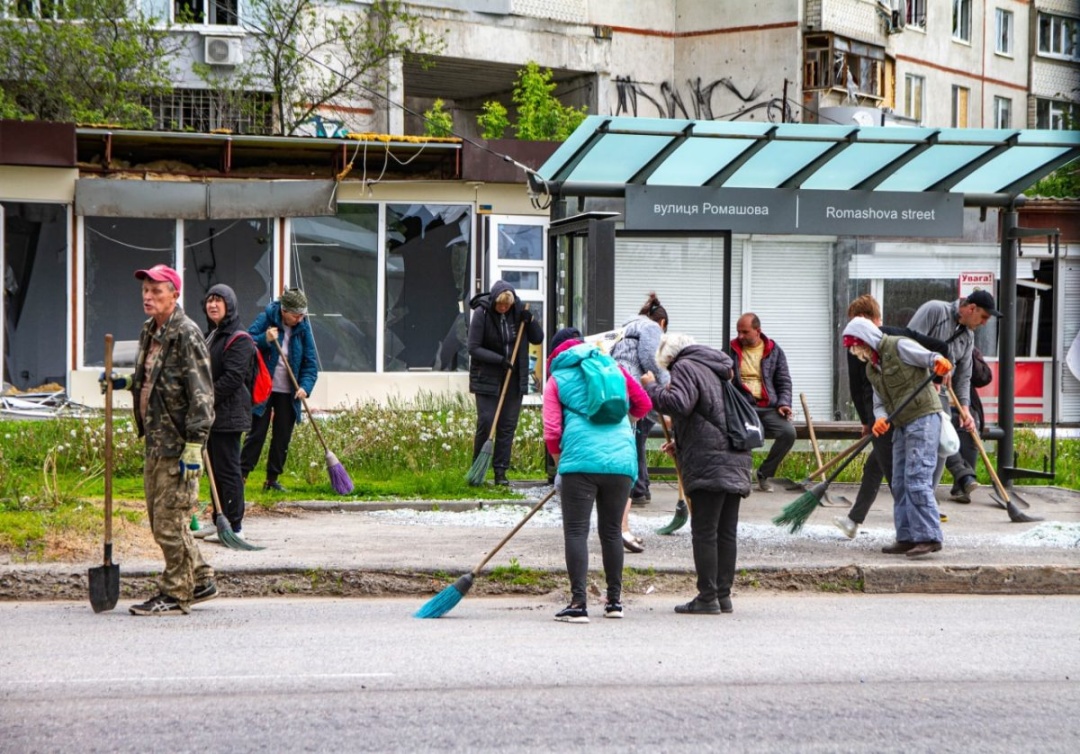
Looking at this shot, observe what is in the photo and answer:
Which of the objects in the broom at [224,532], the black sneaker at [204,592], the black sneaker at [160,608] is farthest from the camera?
the broom at [224,532]

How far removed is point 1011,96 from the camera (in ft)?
153

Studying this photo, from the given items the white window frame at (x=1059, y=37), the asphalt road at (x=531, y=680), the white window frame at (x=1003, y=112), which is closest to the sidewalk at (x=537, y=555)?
the asphalt road at (x=531, y=680)

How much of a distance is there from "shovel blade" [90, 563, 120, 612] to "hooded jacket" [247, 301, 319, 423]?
4.13 meters

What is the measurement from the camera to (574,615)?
8.05m

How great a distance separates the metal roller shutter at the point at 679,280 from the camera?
1372 cm

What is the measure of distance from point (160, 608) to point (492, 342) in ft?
17.5

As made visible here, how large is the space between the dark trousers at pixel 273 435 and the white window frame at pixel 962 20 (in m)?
36.4

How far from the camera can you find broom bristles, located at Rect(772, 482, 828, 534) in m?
10.4

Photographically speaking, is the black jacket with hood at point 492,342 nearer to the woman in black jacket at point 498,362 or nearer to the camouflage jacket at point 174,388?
the woman in black jacket at point 498,362

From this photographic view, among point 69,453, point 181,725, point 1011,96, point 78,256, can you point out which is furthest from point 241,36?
point 1011,96

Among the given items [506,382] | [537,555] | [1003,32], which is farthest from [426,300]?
[1003,32]

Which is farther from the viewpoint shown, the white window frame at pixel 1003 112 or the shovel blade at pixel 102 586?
the white window frame at pixel 1003 112

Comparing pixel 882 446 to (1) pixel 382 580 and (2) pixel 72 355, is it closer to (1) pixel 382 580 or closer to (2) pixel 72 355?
(1) pixel 382 580

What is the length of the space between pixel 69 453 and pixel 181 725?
26.2 feet
